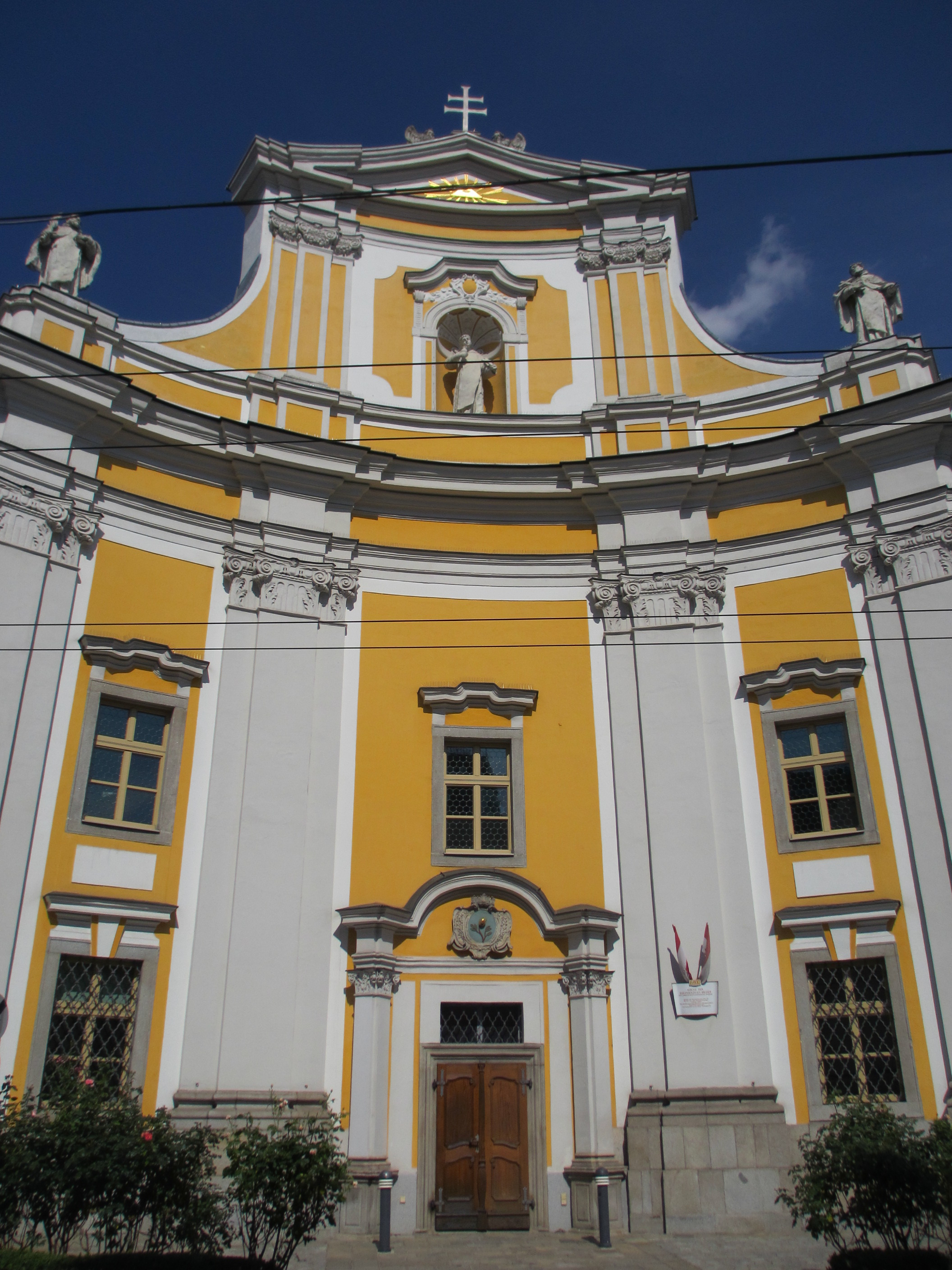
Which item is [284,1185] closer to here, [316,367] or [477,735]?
[477,735]

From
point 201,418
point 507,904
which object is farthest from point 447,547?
point 507,904

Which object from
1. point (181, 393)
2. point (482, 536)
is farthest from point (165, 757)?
point (482, 536)

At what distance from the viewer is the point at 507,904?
565 inches

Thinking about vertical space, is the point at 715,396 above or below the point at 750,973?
above

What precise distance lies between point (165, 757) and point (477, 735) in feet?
13.5

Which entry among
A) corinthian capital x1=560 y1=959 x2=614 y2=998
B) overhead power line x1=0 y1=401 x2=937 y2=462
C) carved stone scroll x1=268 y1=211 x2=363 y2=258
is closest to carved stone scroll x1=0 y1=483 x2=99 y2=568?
overhead power line x1=0 y1=401 x2=937 y2=462

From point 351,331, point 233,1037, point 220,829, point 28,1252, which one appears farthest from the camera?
point 351,331

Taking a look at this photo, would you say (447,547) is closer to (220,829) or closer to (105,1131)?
(220,829)

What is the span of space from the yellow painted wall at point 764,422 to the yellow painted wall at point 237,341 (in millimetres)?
7040

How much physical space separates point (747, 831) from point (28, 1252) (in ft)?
31.0

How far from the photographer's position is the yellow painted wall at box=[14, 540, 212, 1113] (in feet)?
40.9

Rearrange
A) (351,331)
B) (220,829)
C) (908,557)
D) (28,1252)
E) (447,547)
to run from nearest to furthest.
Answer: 1. (28,1252)
2. (220,829)
3. (908,557)
4. (447,547)
5. (351,331)

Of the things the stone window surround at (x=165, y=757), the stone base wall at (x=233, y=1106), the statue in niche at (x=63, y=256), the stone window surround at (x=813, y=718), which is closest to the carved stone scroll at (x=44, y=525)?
the stone window surround at (x=165, y=757)

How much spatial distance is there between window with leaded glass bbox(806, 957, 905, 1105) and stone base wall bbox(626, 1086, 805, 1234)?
2.51 feet
